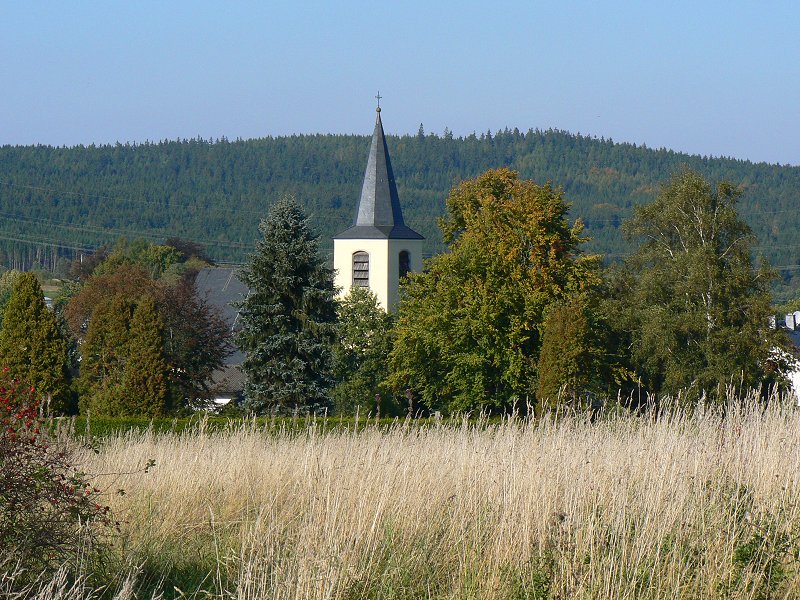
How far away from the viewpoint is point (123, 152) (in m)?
177

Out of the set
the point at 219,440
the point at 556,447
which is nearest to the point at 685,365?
the point at 219,440

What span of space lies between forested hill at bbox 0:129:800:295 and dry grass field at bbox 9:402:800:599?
401 ft

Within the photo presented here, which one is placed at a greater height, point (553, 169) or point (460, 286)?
point (553, 169)

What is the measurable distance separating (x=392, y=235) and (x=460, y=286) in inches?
872

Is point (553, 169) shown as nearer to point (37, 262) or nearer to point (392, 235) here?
point (37, 262)

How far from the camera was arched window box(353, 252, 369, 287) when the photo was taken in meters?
60.1

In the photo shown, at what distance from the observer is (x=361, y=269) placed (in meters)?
60.2

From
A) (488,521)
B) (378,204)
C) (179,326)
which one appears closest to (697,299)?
(179,326)

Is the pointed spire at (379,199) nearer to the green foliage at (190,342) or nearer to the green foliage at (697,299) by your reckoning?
the green foliage at (190,342)

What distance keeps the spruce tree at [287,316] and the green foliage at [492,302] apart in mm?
4048

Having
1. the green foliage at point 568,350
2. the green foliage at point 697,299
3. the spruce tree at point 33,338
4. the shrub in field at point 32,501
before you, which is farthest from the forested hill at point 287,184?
the shrub in field at point 32,501

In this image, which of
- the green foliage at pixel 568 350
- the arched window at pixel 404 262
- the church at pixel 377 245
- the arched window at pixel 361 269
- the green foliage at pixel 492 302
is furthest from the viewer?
the arched window at pixel 404 262

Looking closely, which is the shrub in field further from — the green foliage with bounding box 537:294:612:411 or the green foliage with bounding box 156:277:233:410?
the green foliage with bounding box 156:277:233:410

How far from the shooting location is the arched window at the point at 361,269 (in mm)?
60062
